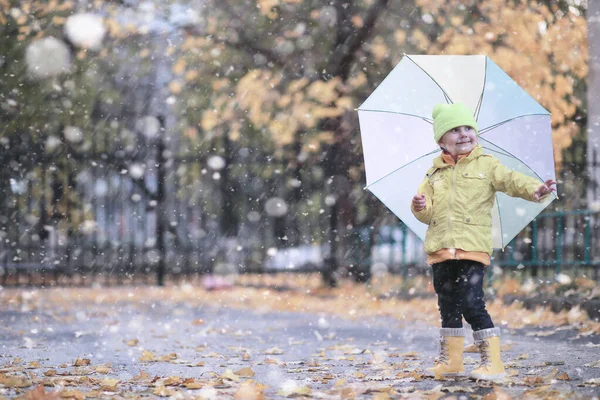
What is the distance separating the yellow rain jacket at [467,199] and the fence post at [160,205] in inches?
359

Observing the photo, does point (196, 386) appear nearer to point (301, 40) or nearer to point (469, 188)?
point (469, 188)

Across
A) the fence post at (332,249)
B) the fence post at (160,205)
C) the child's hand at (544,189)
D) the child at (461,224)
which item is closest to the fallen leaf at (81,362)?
the child at (461,224)

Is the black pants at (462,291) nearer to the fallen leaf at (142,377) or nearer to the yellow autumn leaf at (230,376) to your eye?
the yellow autumn leaf at (230,376)

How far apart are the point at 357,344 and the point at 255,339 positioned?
3.17 feet

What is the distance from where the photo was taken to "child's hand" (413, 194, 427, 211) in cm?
459

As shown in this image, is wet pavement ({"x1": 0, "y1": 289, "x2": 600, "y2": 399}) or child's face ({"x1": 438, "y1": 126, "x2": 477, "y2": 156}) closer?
wet pavement ({"x1": 0, "y1": 289, "x2": 600, "y2": 399})

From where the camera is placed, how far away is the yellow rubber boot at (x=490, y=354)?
4.71 meters

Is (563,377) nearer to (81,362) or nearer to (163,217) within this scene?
(81,362)

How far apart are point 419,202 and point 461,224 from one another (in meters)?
0.27

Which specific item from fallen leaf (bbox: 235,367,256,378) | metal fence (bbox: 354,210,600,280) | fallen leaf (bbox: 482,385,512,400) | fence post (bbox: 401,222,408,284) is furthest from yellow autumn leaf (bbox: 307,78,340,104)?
fallen leaf (bbox: 482,385,512,400)

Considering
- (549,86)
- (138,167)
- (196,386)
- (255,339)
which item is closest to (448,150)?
(196,386)

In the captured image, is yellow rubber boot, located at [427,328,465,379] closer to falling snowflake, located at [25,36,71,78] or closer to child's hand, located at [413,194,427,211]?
child's hand, located at [413,194,427,211]

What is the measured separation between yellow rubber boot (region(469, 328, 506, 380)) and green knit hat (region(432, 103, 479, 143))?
3.51ft

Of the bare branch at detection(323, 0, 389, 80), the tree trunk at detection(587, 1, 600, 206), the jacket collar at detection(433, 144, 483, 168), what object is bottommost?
the jacket collar at detection(433, 144, 483, 168)
